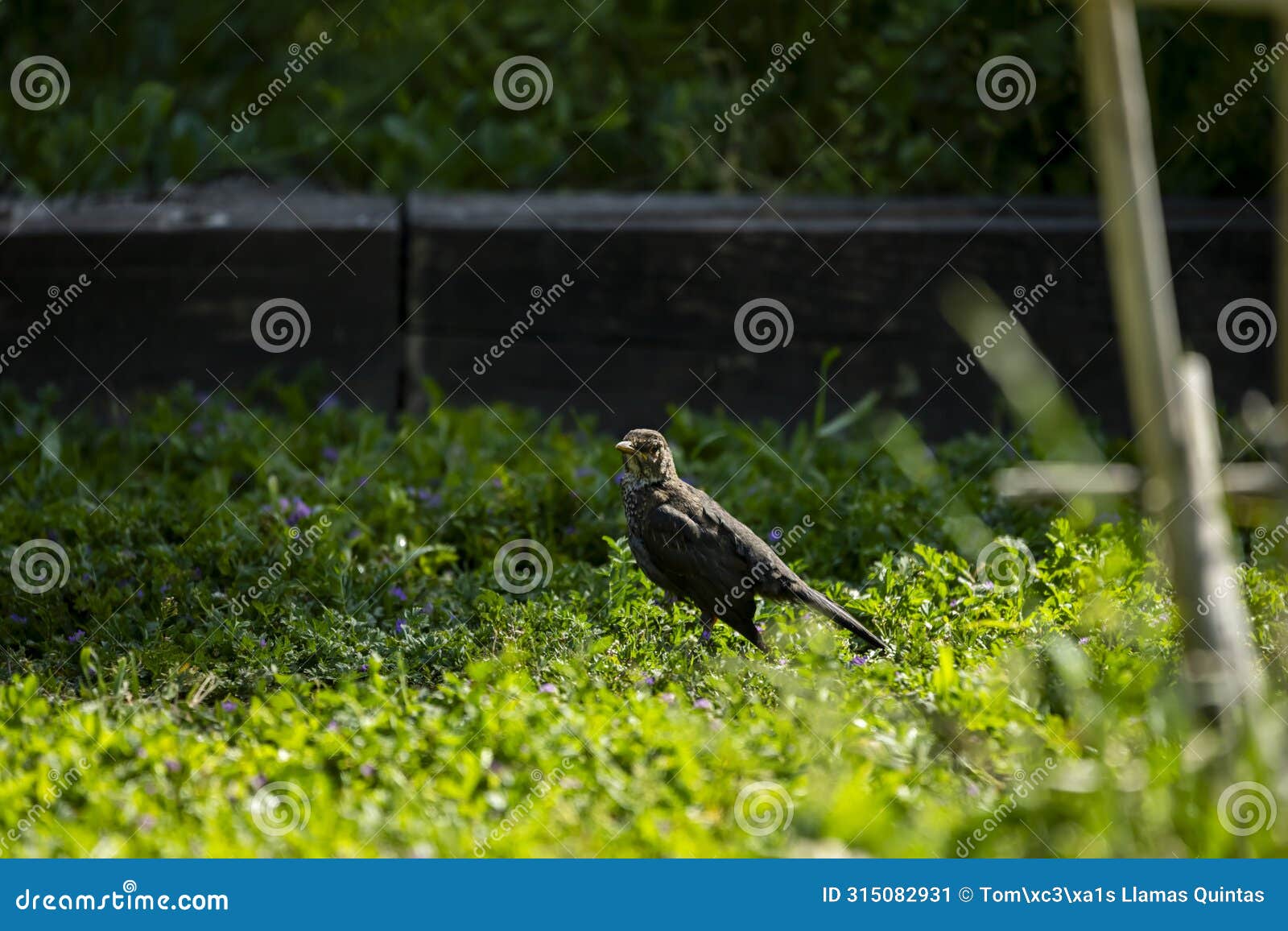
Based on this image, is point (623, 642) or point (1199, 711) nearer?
point (1199, 711)

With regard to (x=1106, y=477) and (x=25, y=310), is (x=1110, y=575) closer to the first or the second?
(x=1106, y=477)

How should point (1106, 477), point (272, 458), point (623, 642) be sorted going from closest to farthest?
point (1106, 477) < point (623, 642) < point (272, 458)

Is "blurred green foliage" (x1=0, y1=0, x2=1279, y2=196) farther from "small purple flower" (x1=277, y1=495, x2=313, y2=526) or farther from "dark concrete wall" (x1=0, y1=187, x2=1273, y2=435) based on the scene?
"small purple flower" (x1=277, y1=495, x2=313, y2=526)

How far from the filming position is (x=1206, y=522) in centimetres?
288

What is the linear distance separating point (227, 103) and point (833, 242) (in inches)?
145

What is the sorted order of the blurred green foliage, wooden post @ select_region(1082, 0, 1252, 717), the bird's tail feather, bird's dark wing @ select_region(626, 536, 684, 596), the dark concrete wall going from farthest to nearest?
the blurred green foliage, the dark concrete wall, bird's dark wing @ select_region(626, 536, 684, 596), the bird's tail feather, wooden post @ select_region(1082, 0, 1252, 717)

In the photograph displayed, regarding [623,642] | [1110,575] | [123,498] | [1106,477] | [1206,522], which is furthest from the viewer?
[123,498]

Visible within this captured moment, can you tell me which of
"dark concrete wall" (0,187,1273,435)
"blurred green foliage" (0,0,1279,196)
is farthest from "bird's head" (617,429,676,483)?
"blurred green foliage" (0,0,1279,196)

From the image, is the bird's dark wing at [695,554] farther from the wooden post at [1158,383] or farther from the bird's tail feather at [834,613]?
the wooden post at [1158,383]

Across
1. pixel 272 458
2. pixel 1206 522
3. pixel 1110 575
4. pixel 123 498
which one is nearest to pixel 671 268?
pixel 272 458

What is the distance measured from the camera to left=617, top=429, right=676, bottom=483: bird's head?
14.7 ft

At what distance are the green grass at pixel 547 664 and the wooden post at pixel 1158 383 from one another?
0.19 metres

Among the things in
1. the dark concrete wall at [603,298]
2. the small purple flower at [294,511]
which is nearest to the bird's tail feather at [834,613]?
the small purple flower at [294,511]

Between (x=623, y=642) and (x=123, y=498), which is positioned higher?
(x=123, y=498)
